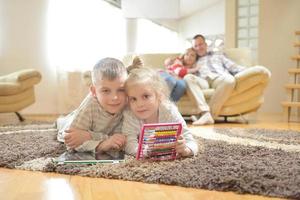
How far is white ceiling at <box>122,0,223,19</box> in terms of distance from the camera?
503 cm

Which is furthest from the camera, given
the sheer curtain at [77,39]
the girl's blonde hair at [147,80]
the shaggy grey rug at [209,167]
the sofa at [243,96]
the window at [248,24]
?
the window at [248,24]

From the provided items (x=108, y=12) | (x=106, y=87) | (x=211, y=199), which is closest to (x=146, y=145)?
(x=106, y=87)

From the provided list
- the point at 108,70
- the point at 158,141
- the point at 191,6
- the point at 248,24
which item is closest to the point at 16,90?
the point at 108,70

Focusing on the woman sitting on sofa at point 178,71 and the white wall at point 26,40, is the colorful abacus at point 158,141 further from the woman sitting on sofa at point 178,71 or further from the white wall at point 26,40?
the white wall at point 26,40

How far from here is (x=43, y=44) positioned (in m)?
4.60

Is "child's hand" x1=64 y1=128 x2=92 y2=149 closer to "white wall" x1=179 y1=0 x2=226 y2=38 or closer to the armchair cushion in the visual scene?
the armchair cushion

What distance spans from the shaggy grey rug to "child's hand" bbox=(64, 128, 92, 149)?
11 centimetres

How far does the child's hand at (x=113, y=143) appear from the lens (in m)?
1.73

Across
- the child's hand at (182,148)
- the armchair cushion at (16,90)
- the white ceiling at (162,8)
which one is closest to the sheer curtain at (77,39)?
the white ceiling at (162,8)

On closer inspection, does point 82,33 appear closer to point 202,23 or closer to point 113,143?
point 202,23

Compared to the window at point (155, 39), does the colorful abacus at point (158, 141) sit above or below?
below

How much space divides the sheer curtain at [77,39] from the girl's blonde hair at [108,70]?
2637mm

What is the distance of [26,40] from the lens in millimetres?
4566

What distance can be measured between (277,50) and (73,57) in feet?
8.02
